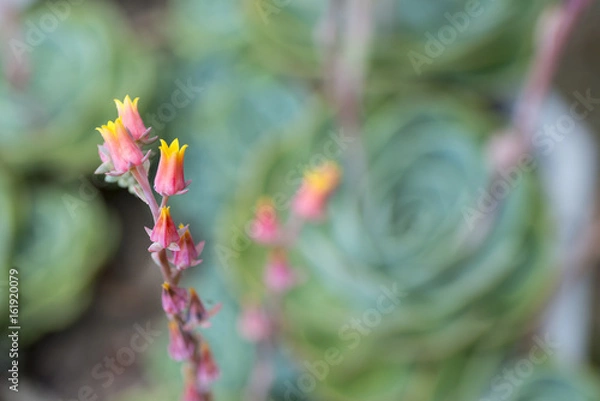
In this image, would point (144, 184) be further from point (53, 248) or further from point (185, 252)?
point (53, 248)

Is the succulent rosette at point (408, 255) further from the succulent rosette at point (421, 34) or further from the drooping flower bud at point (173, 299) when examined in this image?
the drooping flower bud at point (173, 299)

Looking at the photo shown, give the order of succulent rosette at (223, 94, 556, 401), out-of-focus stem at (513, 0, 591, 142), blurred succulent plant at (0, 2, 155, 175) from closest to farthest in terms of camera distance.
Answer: out-of-focus stem at (513, 0, 591, 142) < succulent rosette at (223, 94, 556, 401) < blurred succulent plant at (0, 2, 155, 175)

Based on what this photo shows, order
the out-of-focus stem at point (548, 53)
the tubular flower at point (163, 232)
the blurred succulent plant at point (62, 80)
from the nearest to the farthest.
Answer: the tubular flower at point (163, 232) → the out-of-focus stem at point (548, 53) → the blurred succulent plant at point (62, 80)

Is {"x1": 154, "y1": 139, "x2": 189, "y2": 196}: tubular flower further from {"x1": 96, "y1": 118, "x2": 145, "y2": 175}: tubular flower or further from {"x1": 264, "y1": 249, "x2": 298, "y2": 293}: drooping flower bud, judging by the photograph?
{"x1": 264, "y1": 249, "x2": 298, "y2": 293}: drooping flower bud

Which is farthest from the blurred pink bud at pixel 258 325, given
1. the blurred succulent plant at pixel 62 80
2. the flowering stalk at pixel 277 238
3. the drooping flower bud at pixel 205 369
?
the blurred succulent plant at pixel 62 80

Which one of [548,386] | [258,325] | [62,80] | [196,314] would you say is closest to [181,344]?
[196,314]

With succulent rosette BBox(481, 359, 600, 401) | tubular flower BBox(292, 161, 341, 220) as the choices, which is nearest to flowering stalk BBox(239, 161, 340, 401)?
tubular flower BBox(292, 161, 341, 220)

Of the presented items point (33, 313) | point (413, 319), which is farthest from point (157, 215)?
point (33, 313)
